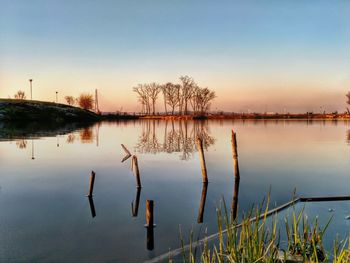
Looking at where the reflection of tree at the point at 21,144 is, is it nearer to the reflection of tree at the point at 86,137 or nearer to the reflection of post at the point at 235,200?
the reflection of tree at the point at 86,137

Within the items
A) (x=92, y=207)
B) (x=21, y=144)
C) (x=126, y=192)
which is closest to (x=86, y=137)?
(x=21, y=144)

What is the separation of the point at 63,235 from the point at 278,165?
84.9 feet

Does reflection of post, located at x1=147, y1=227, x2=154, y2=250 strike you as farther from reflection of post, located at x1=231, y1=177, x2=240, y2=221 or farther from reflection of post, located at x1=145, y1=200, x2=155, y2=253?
reflection of post, located at x1=231, y1=177, x2=240, y2=221

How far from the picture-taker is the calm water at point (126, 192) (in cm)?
1352

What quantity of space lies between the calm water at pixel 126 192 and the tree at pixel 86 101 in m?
111

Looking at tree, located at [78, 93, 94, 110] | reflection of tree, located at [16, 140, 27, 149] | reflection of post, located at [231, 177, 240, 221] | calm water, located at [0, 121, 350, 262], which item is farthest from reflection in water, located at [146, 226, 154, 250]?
tree, located at [78, 93, 94, 110]

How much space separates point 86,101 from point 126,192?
14129cm

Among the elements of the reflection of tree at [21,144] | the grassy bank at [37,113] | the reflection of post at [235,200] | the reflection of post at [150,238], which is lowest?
the reflection of post at [235,200]

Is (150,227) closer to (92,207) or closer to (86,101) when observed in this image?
(92,207)

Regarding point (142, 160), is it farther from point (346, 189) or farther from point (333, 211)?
point (333, 211)

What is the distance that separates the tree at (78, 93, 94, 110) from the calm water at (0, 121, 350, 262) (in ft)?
363

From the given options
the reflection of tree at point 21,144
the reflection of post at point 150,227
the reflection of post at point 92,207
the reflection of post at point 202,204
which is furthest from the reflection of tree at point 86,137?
the reflection of post at point 150,227

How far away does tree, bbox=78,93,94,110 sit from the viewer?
514 ft

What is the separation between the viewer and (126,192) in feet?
75.4
